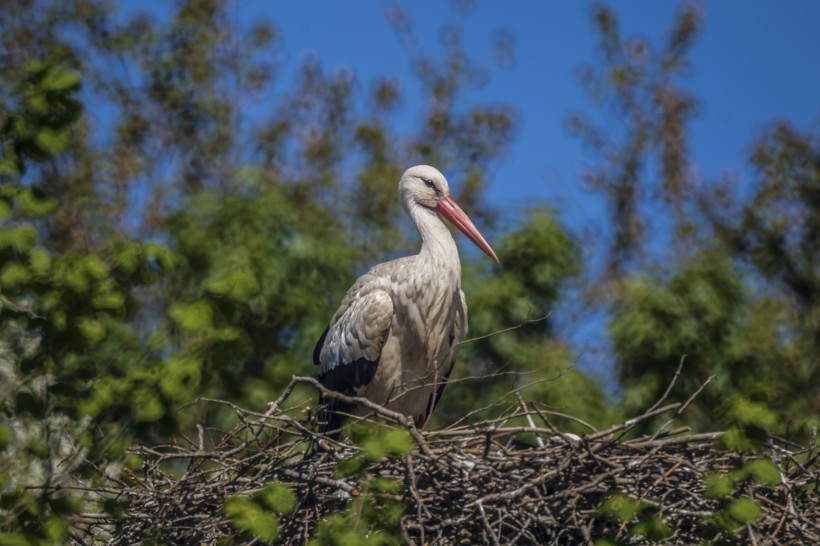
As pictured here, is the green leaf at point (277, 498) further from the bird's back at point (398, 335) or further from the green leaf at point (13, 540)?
the bird's back at point (398, 335)

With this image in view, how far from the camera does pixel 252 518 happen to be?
450 centimetres

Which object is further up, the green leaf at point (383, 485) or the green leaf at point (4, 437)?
the green leaf at point (4, 437)

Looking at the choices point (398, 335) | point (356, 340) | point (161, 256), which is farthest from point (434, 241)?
point (161, 256)

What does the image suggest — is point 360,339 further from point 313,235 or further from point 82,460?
point 313,235

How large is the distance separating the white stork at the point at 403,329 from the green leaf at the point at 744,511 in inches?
103

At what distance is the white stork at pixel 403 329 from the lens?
718 cm

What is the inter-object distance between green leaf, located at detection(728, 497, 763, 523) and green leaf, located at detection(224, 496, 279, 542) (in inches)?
59.6

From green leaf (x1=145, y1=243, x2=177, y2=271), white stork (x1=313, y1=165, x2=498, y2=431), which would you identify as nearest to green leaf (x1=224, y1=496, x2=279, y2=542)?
green leaf (x1=145, y1=243, x2=177, y2=271)

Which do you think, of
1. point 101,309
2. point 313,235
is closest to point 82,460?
point 101,309

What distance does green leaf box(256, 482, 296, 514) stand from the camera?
4.55 meters

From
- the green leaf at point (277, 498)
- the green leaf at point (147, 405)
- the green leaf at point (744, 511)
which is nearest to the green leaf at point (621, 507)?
the green leaf at point (744, 511)

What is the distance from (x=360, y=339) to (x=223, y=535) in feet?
6.33

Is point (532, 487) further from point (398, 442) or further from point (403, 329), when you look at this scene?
point (403, 329)

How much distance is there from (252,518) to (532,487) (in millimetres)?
1163
